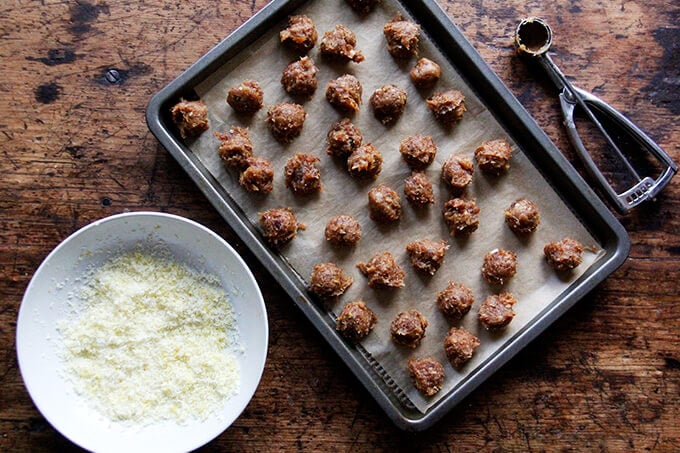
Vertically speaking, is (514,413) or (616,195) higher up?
(616,195)

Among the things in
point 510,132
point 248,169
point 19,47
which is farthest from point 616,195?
point 19,47

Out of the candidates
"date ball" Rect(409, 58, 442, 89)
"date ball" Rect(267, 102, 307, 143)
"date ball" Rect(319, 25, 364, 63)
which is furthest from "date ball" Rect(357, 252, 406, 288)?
"date ball" Rect(319, 25, 364, 63)

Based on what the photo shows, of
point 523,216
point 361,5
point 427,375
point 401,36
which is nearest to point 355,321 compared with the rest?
point 427,375

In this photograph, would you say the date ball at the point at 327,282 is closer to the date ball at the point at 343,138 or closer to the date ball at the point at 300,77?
the date ball at the point at 343,138

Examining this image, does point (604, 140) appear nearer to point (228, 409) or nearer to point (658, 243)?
point (658, 243)

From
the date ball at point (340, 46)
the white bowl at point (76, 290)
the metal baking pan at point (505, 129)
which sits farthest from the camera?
the date ball at point (340, 46)

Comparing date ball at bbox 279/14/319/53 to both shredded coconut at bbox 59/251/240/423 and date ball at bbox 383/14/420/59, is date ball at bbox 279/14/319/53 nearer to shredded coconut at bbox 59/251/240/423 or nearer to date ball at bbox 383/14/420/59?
date ball at bbox 383/14/420/59

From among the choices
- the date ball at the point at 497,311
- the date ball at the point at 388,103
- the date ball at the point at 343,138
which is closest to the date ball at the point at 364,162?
the date ball at the point at 343,138
